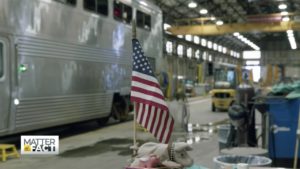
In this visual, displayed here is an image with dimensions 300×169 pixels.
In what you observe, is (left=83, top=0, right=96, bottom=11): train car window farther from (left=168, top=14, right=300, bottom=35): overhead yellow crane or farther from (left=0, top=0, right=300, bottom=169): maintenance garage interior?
(left=168, top=14, right=300, bottom=35): overhead yellow crane

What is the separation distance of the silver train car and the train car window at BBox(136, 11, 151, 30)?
0.28 ft

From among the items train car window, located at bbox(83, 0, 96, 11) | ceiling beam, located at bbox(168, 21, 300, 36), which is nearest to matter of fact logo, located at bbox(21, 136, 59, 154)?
train car window, located at bbox(83, 0, 96, 11)

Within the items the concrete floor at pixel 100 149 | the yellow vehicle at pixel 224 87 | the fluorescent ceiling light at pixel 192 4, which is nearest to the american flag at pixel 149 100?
the concrete floor at pixel 100 149

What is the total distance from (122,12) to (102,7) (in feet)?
4.71

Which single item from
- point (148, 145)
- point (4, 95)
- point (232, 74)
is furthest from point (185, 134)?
point (232, 74)

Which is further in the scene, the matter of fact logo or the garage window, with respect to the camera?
the garage window

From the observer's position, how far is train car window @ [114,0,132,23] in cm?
1561

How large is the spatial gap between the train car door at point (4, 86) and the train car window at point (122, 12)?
593 cm

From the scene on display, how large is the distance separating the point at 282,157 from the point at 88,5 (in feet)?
25.1

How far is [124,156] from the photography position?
10.6 metres

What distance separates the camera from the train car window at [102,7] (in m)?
14.5

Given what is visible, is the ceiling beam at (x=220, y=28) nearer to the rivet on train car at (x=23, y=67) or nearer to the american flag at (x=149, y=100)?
the rivet on train car at (x=23, y=67)

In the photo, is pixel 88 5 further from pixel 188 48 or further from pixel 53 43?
pixel 188 48

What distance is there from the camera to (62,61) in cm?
1237
